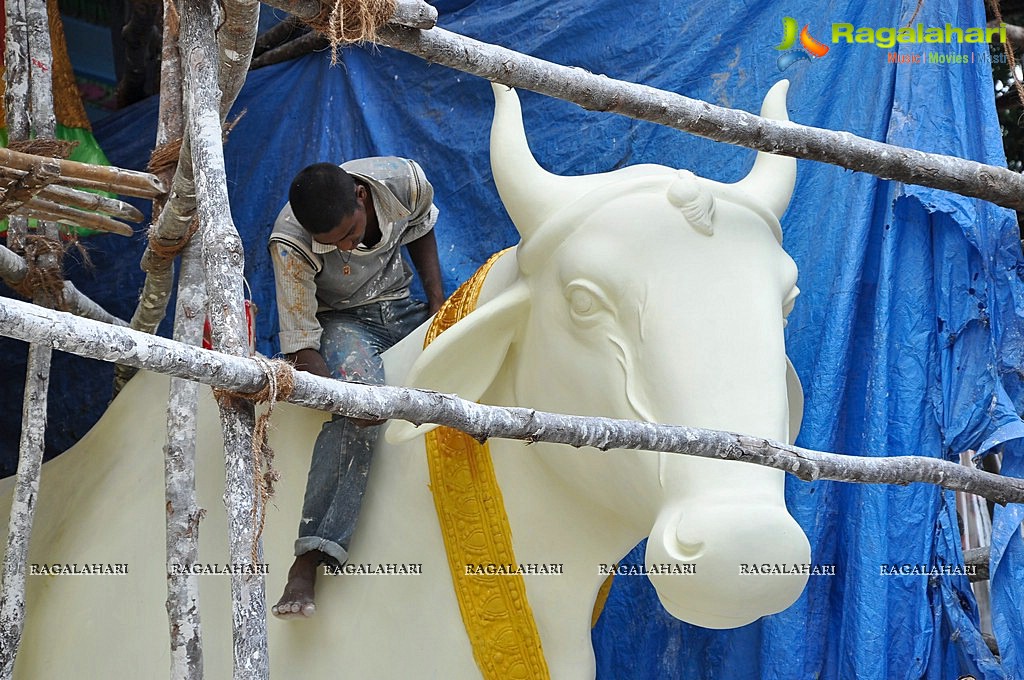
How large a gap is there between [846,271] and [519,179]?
1.01 metres

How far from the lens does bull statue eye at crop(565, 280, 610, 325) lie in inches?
82.1

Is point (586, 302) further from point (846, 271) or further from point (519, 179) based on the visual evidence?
point (846, 271)

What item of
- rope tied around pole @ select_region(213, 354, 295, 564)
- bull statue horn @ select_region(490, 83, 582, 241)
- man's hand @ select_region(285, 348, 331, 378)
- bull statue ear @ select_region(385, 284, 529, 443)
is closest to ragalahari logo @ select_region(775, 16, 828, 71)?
bull statue horn @ select_region(490, 83, 582, 241)

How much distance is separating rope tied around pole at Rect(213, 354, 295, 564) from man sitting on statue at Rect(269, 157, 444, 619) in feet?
1.62

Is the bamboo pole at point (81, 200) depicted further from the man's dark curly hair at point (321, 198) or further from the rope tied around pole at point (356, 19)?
the rope tied around pole at point (356, 19)

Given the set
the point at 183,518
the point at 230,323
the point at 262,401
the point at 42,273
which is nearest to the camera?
the point at 262,401

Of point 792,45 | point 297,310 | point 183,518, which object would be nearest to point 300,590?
point 183,518

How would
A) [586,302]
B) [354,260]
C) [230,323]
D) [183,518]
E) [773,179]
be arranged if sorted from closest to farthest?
[230,323] < [586,302] < [183,518] < [773,179] < [354,260]

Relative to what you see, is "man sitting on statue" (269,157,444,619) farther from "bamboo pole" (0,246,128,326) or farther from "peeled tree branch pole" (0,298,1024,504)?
"peeled tree branch pole" (0,298,1024,504)

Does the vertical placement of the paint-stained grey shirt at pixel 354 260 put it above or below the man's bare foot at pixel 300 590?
above

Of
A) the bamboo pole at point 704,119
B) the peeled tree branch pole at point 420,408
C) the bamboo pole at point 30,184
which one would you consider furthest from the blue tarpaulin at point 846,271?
the bamboo pole at point 30,184

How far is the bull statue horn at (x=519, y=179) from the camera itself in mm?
2209

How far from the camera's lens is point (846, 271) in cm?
289

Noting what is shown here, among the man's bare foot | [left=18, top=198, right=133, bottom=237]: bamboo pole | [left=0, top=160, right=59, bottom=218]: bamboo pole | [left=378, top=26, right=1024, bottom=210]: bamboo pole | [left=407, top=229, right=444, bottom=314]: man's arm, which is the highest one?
[left=18, top=198, right=133, bottom=237]: bamboo pole
